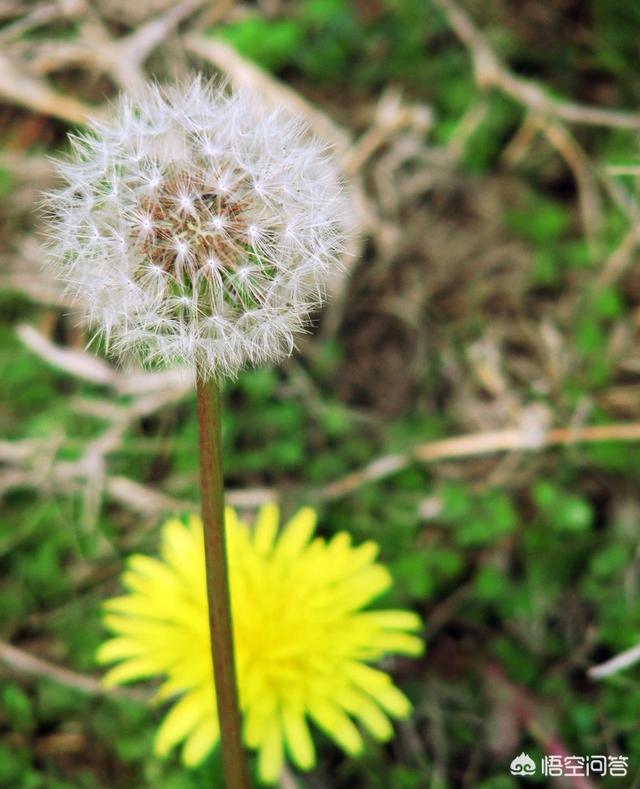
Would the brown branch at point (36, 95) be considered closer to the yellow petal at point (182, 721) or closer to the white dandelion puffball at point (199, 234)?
the white dandelion puffball at point (199, 234)

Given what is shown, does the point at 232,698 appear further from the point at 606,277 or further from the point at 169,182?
the point at 606,277

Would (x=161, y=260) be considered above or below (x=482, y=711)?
above

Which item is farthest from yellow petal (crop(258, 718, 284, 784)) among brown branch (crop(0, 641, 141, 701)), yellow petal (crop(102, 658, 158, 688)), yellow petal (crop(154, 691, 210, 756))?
brown branch (crop(0, 641, 141, 701))

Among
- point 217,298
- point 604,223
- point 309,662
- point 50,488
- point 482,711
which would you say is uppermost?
point 604,223

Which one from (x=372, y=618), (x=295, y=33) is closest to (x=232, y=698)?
(x=372, y=618)

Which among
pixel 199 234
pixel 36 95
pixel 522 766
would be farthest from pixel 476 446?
pixel 36 95
